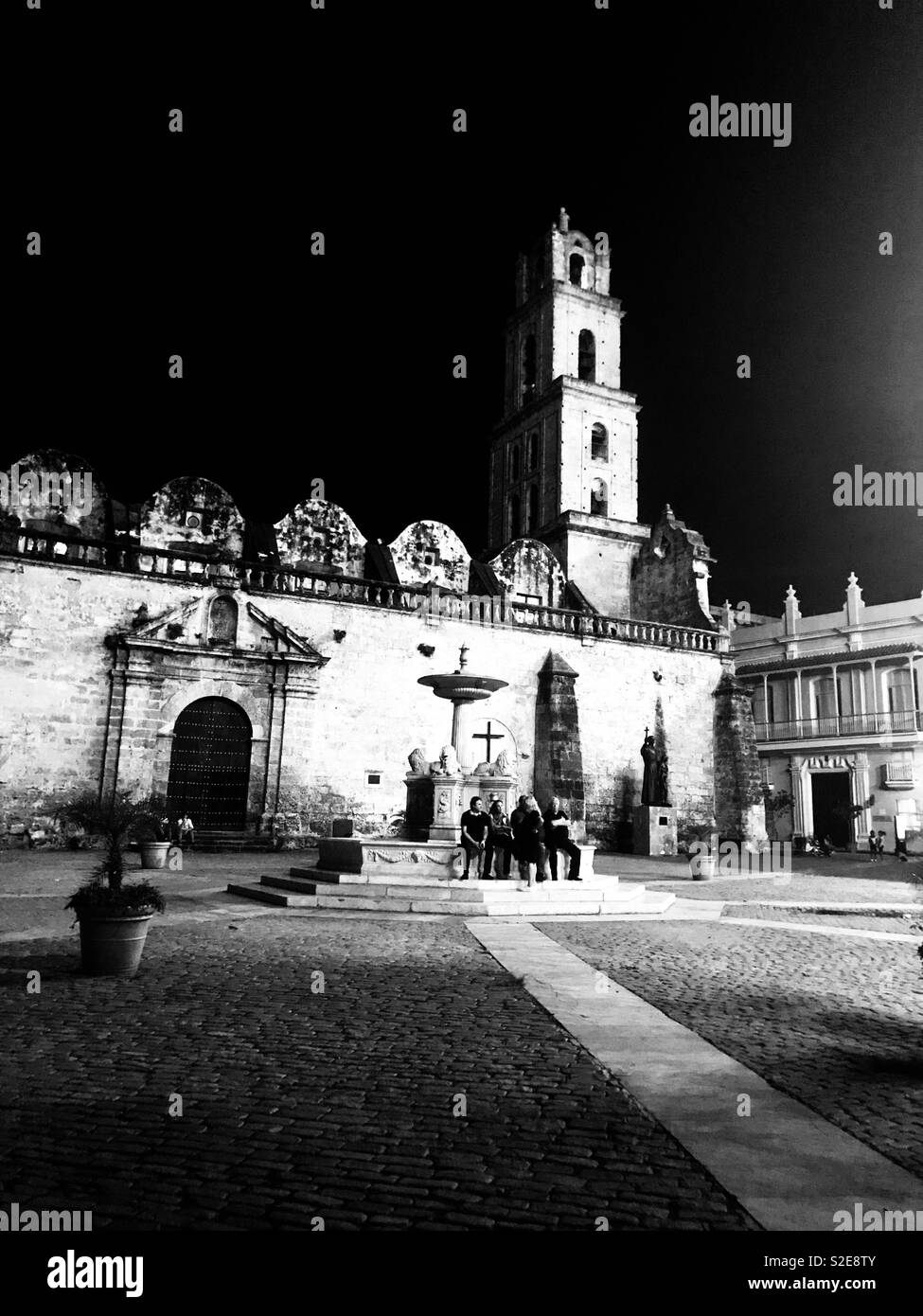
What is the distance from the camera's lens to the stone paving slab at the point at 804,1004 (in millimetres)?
4316

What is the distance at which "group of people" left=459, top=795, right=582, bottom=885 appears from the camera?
40.8 ft

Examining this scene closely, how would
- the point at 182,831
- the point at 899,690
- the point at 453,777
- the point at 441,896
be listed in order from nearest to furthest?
the point at 441,896, the point at 453,777, the point at 182,831, the point at 899,690

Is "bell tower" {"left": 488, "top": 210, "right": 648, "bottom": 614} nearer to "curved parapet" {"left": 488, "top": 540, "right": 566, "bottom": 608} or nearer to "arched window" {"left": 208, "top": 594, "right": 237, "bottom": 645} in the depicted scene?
"curved parapet" {"left": 488, "top": 540, "right": 566, "bottom": 608}

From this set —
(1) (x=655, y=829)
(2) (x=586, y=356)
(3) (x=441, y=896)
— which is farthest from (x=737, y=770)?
(2) (x=586, y=356)

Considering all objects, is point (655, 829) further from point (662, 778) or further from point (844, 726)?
point (844, 726)

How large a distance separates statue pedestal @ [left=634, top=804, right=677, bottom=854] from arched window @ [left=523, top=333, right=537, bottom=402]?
22932mm

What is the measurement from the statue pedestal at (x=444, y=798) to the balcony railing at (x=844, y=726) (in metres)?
23.1

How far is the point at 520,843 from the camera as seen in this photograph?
12.5 m

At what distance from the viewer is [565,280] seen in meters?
38.8

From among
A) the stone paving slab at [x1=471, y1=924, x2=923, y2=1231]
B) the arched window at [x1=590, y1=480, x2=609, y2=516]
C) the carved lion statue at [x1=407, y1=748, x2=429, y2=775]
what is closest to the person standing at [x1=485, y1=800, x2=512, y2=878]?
the carved lion statue at [x1=407, y1=748, x2=429, y2=775]

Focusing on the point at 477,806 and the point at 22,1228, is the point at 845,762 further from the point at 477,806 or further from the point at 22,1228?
the point at 22,1228

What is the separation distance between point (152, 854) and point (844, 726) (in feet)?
96.2

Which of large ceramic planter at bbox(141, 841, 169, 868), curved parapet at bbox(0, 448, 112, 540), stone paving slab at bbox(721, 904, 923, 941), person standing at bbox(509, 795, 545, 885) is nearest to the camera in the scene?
stone paving slab at bbox(721, 904, 923, 941)

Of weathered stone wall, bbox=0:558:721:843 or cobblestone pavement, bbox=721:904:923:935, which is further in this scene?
weathered stone wall, bbox=0:558:721:843
